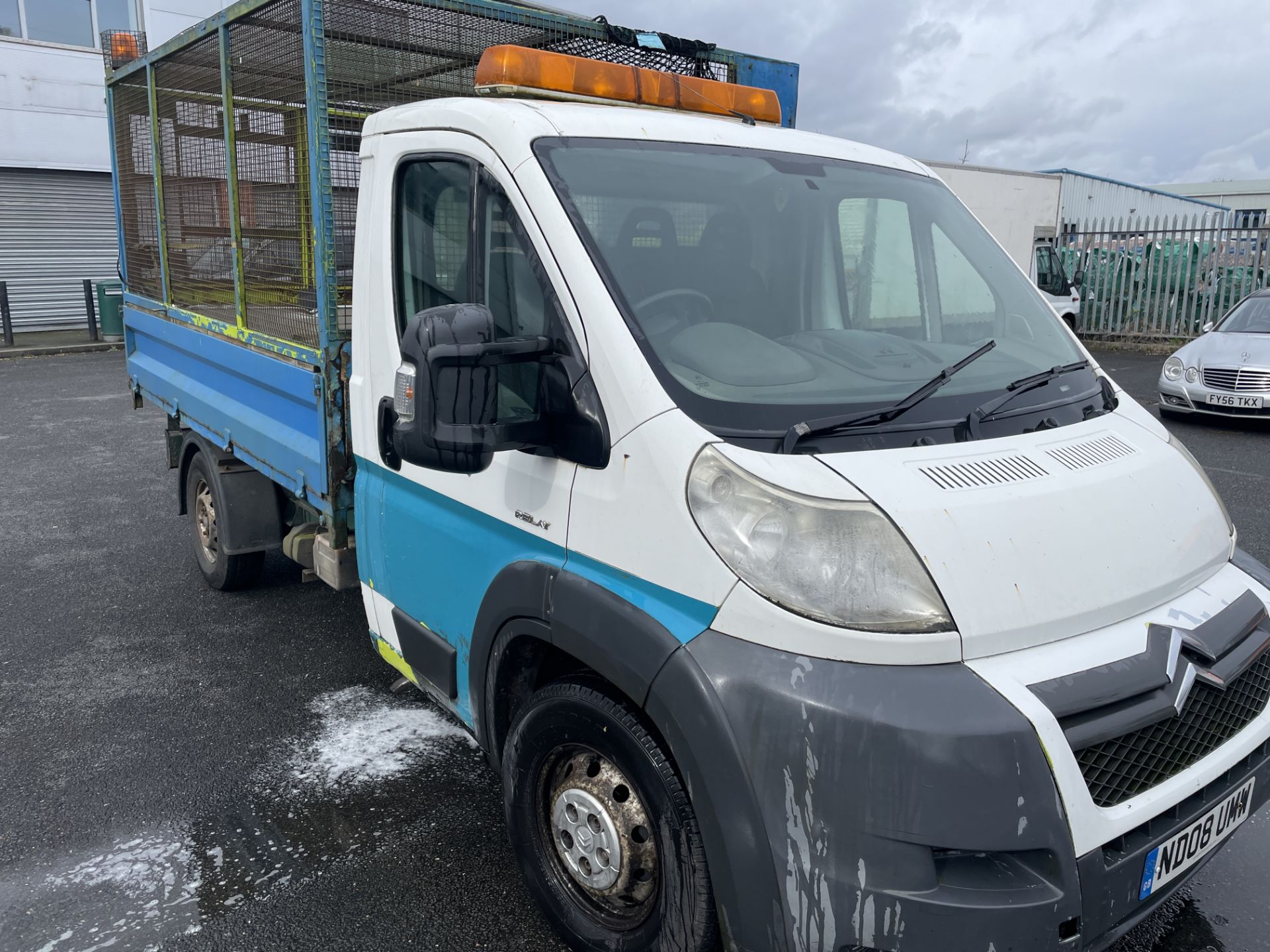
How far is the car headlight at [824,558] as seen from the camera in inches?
72.2

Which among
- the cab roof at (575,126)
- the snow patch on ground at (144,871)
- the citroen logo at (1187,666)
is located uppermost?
the cab roof at (575,126)

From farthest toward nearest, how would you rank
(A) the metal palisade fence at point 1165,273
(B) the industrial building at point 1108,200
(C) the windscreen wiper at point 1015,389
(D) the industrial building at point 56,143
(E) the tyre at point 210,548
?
(B) the industrial building at point 1108,200 → (D) the industrial building at point 56,143 → (A) the metal palisade fence at point 1165,273 → (E) the tyre at point 210,548 → (C) the windscreen wiper at point 1015,389

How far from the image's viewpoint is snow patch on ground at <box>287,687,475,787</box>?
11.4 feet

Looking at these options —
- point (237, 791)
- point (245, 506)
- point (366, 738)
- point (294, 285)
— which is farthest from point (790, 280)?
point (245, 506)

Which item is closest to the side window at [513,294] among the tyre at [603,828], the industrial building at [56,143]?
the tyre at [603,828]

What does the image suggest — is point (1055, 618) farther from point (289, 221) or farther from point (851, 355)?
point (289, 221)

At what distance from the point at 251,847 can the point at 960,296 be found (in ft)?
9.12

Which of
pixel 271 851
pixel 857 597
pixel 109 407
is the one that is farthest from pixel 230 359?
pixel 109 407

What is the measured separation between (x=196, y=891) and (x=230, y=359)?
7.66ft

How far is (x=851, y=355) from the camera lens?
2504mm

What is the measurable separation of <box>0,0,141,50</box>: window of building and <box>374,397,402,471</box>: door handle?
730 inches

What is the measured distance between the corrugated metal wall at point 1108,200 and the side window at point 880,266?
21656mm

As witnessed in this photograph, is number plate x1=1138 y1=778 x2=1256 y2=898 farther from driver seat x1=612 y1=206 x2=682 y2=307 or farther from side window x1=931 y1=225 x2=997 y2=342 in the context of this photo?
driver seat x1=612 y1=206 x2=682 y2=307

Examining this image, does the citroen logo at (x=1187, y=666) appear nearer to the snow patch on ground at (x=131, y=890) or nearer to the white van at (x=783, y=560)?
the white van at (x=783, y=560)
